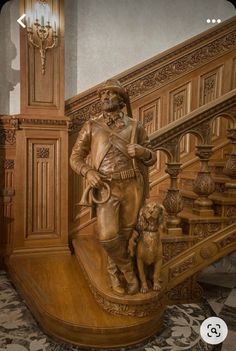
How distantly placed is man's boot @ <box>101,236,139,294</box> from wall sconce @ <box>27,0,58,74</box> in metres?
1.85

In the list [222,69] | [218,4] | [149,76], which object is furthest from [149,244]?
[218,4]

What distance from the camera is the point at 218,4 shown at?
3.76 meters

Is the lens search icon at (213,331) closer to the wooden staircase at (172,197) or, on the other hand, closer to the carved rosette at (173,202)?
the wooden staircase at (172,197)

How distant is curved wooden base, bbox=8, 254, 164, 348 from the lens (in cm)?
189

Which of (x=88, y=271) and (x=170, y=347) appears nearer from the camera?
(x=170, y=347)

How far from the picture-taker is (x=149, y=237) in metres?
2.00

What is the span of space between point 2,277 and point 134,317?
1535 mm

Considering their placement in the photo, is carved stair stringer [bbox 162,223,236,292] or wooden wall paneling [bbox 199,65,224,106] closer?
carved stair stringer [bbox 162,223,236,292]

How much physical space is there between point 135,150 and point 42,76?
1.57 metres

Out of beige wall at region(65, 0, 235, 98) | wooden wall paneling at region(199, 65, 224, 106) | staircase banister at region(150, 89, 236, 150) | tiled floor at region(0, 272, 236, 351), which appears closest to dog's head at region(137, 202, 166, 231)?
staircase banister at region(150, 89, 236, 150)

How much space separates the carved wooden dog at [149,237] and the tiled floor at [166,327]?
0.30 meters

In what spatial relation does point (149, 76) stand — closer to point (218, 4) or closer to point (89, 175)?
point (218, 4)

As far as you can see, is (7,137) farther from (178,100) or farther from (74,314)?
(178,100)

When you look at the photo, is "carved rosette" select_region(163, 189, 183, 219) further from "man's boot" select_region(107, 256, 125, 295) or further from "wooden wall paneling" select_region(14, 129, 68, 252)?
"wooden wall paneling" select_region(14, 129, 68, 252)
